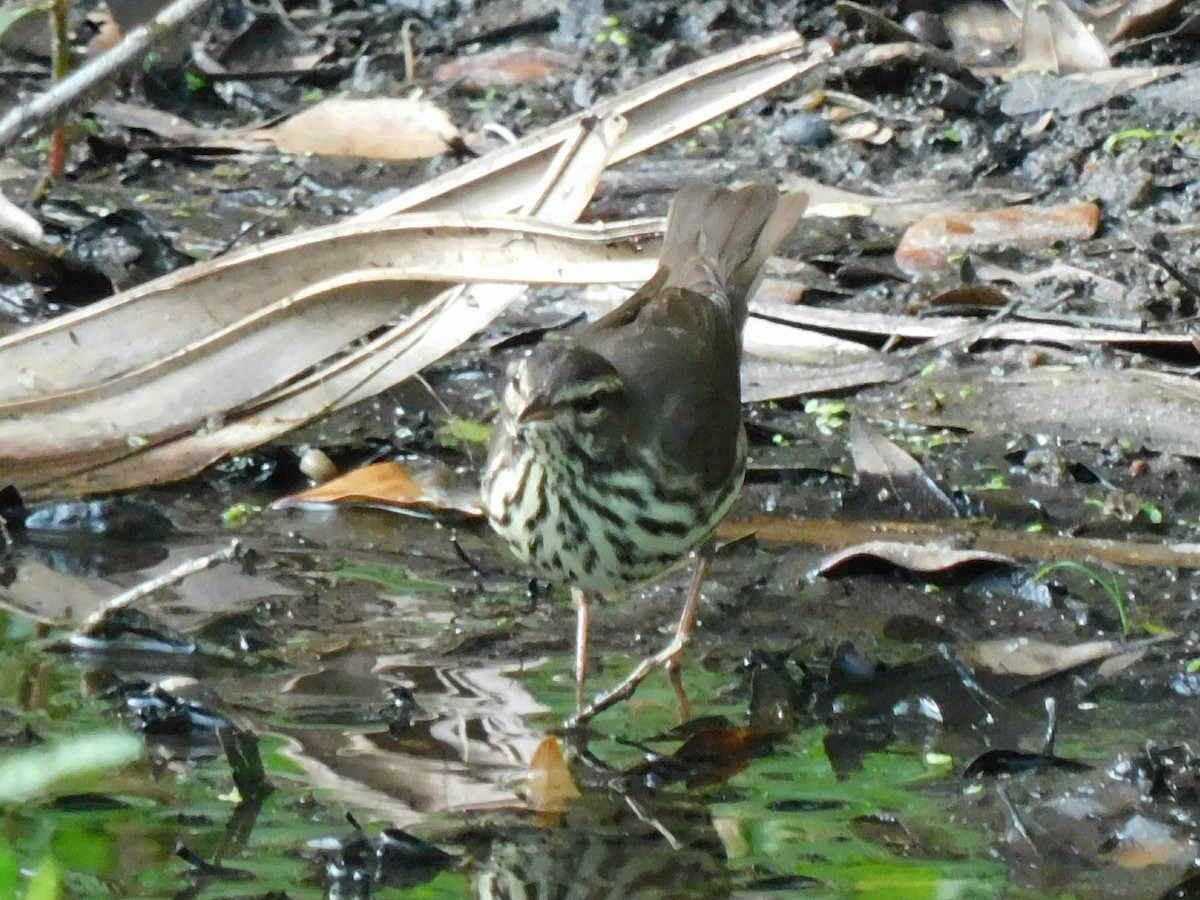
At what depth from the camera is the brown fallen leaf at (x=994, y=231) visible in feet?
21.2

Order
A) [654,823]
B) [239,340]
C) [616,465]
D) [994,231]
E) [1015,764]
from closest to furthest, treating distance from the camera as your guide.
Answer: [654,823] < [1015,764] < [616,465] < [239,340] < [994,231]

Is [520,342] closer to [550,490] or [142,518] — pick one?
[142,518]

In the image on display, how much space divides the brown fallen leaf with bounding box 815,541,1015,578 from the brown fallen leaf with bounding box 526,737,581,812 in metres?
1.14

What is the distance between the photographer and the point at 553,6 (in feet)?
28.6

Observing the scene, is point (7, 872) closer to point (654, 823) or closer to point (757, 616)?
point (654, 823)

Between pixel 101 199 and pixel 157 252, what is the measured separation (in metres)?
0.95

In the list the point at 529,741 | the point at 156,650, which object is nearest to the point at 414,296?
the point at 156,650

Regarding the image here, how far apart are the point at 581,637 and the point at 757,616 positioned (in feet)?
1.93

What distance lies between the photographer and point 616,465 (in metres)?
4.13

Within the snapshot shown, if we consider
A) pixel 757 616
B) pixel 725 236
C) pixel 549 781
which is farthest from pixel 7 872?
pixel 725 236

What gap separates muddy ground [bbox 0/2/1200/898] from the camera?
314cm

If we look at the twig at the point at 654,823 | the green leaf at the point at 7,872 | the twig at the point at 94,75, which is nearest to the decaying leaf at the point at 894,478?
the twig at the point at 654,823

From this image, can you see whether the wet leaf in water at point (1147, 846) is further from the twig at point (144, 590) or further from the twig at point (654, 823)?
the twig at point (144, 590)

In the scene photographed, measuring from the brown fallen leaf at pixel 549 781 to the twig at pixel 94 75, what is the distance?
90.3 inches
